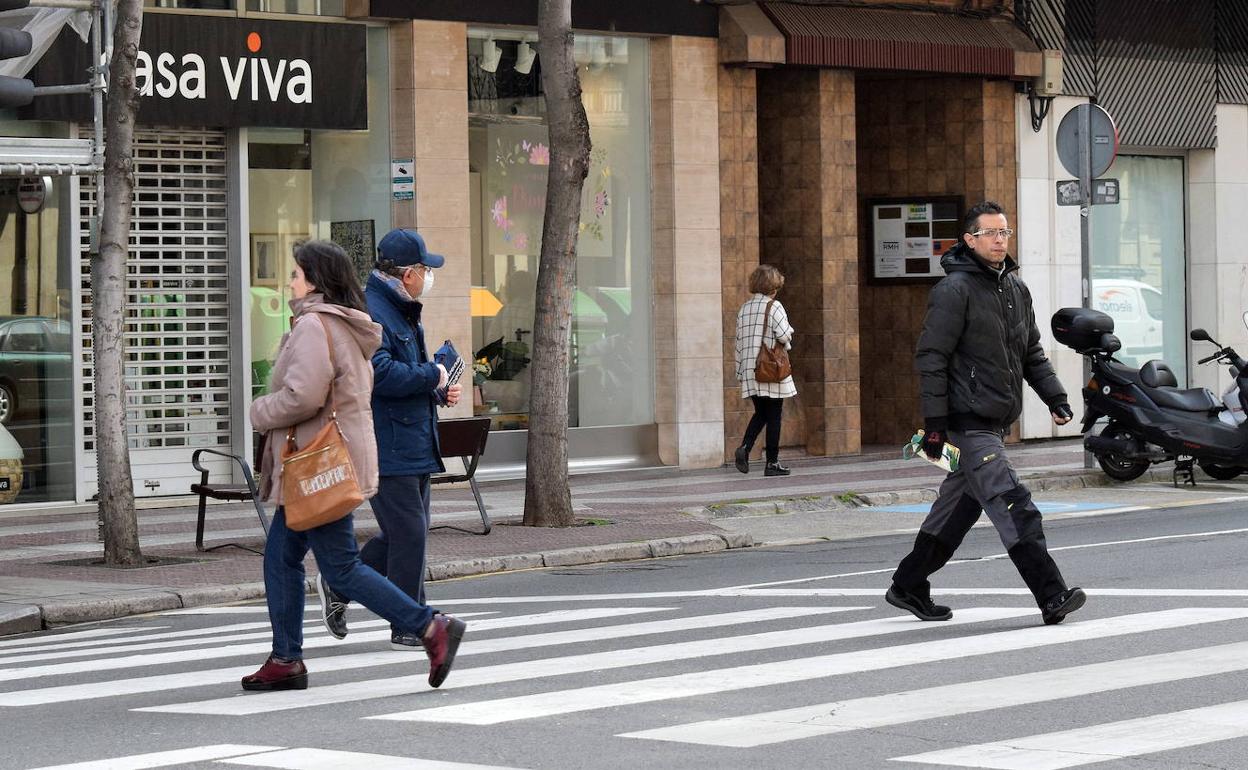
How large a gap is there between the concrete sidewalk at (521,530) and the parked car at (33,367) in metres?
0.96

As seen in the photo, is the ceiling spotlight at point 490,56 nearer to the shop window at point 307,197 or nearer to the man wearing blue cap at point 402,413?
the shop window at point 307,197

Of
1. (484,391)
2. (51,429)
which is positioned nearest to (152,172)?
(51,429)

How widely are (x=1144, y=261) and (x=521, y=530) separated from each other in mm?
12936

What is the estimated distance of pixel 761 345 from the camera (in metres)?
19.9

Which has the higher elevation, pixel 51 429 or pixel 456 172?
pixel 456 172

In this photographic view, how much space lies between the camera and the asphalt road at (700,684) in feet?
22.2

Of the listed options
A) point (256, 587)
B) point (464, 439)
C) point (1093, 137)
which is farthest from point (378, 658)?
point (1093, 137)

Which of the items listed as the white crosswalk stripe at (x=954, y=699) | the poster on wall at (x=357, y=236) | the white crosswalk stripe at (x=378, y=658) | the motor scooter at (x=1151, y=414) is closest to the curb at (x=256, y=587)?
the white crosswalk stripe at (x=378, y=658)

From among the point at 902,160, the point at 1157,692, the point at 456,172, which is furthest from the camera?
the point at 902,160

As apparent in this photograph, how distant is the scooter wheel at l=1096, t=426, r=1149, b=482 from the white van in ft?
21.5

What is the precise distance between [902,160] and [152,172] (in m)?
9.28

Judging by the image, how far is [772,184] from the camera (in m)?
22.6

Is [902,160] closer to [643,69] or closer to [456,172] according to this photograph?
[643,69]

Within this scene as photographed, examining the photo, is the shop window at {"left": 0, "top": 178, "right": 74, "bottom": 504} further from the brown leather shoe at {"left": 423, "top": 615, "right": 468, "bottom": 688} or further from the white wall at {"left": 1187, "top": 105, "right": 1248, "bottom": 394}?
the white wall at {"left": 1187, "top": 105, "right": 1248, "bottom": 394}
